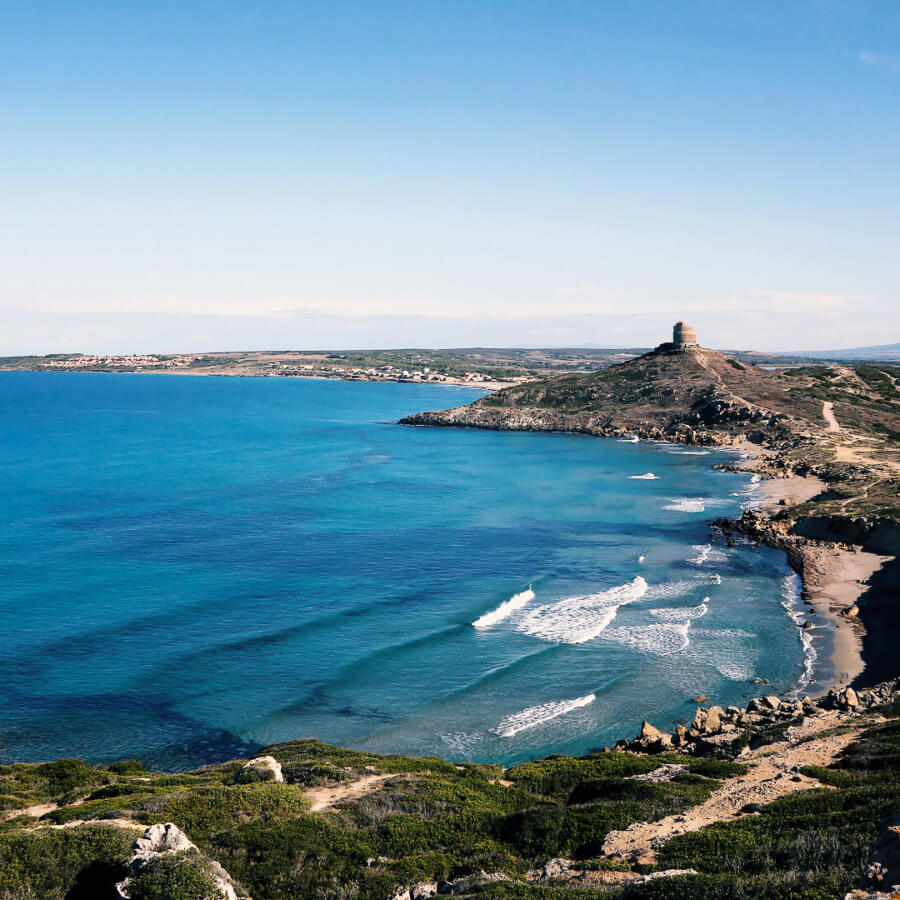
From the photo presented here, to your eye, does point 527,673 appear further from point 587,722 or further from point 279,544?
point 279,544

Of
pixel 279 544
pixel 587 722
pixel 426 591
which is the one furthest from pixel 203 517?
pixel 587 722

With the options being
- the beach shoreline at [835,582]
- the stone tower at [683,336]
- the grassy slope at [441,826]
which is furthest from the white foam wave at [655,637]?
the stone tower at [683,336]

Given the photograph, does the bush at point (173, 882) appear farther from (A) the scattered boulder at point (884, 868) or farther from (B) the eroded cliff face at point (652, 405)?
(B) the eroded cliff face at point (652, 405)

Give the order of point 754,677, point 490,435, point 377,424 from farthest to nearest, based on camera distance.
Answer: point 377,424, point 490,435, point 754,677

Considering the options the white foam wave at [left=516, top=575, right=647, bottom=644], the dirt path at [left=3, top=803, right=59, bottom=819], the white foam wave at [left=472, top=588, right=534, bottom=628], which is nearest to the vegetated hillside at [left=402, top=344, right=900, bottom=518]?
the white foam wave at [left=516, top=575, right=647, bottom=644]

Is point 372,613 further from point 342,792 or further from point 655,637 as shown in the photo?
point 342,792

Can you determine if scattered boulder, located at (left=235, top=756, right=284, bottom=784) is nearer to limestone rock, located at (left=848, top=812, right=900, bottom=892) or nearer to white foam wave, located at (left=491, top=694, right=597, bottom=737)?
white foam wave, located at (left=491, top=694, right=597, bottom=737)
